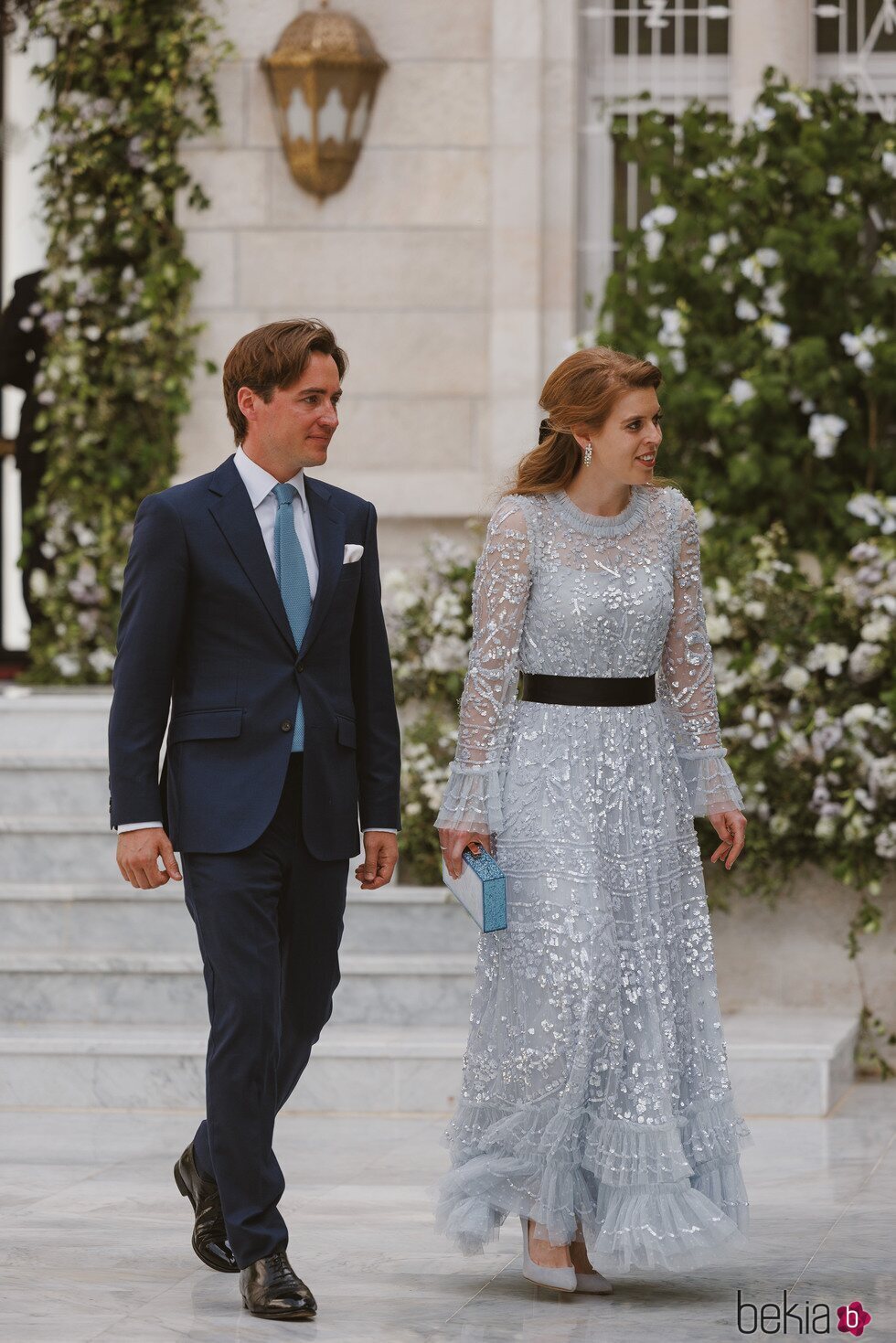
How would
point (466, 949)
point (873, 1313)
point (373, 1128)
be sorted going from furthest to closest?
point (466, 949), point (373, 1128), point (873, 1313)

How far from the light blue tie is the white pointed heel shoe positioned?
1121 millimetres

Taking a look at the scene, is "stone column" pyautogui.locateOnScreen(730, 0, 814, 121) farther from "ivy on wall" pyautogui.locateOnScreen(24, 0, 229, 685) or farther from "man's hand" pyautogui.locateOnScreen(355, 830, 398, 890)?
"man's hand" pyautogui.locateOnScreen(355, 830, 398, 890)

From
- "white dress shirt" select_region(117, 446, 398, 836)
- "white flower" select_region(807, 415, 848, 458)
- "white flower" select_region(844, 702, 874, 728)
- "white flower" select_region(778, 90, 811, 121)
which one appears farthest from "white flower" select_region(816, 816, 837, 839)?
"white dress shirt" select_region(117, 446, 398, 836)

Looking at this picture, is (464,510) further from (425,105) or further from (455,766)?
(455,766)

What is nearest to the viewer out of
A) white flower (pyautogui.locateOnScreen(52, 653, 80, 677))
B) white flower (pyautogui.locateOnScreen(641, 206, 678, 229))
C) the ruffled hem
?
the ruffled hem

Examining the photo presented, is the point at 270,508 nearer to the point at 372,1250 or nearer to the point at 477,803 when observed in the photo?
the point at 477,803

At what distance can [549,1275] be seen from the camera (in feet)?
13.6

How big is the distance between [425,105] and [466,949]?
126 inches

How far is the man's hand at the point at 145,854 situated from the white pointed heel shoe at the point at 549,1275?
973mm

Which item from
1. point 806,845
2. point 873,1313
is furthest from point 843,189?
point 873,1313

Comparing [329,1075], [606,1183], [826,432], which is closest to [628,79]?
[826,432]

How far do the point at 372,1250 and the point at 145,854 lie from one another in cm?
114

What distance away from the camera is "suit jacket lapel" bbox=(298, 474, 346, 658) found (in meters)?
4.10

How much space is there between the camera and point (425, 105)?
317 inches
